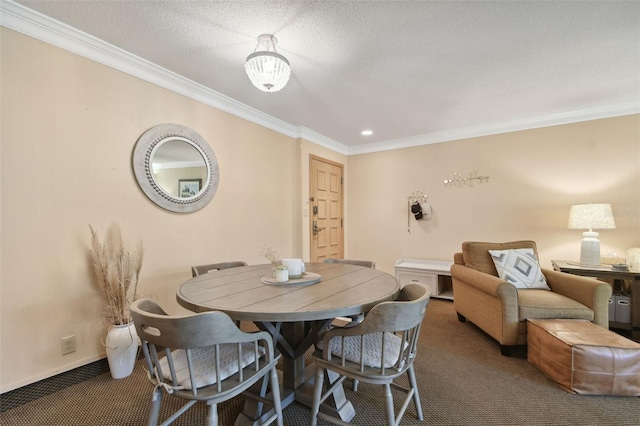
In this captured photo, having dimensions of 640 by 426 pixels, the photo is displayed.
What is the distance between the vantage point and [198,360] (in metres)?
1.24

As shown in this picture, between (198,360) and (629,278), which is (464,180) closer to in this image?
(629,278)

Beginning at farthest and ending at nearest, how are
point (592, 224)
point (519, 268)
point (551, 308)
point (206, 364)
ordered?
1. point (592, 224)
2. point (519, 268)
3. point (551, 308)
4. point (206, 364)

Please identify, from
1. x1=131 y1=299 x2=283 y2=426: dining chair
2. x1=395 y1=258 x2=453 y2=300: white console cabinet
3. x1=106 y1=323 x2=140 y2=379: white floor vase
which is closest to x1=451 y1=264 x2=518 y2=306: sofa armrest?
x1=395 y1=258 x2=453 y2=300: white console cabinet

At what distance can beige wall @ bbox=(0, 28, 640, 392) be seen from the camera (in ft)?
5.59

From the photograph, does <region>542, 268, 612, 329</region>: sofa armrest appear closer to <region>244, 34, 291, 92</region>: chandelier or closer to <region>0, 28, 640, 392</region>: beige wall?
<region>0, 28, 640, 392</region>: beige wall

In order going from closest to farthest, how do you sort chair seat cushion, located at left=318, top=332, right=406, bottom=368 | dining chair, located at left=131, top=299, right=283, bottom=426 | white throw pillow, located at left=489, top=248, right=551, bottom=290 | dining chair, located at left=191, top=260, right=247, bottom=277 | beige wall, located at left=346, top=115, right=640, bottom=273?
dining chair, located at left=131, top=299, right=283, bottom=426
chair seat cushion, located at left=318, top=332, right=406, bottom=368
dining chair, located at left=191, top=260, right=247, bottom=277
white throw pillow, located at left=489, top=248, right=551, bottom=290
beige wall, located at left=346, top=115, right=640, bottom=273

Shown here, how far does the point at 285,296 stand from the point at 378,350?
20.6 inches

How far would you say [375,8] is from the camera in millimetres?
1644

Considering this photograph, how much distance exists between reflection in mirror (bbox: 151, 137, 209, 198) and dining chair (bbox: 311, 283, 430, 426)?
188 centimetres

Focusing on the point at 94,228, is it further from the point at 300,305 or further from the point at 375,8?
the point at 375,8

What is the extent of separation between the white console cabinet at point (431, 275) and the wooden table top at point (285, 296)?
2.07m

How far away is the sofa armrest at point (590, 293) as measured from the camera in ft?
6.99

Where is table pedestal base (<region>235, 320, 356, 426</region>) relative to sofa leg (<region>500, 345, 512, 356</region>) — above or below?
above

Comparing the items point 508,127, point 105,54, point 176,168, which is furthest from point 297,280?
point 508,127
